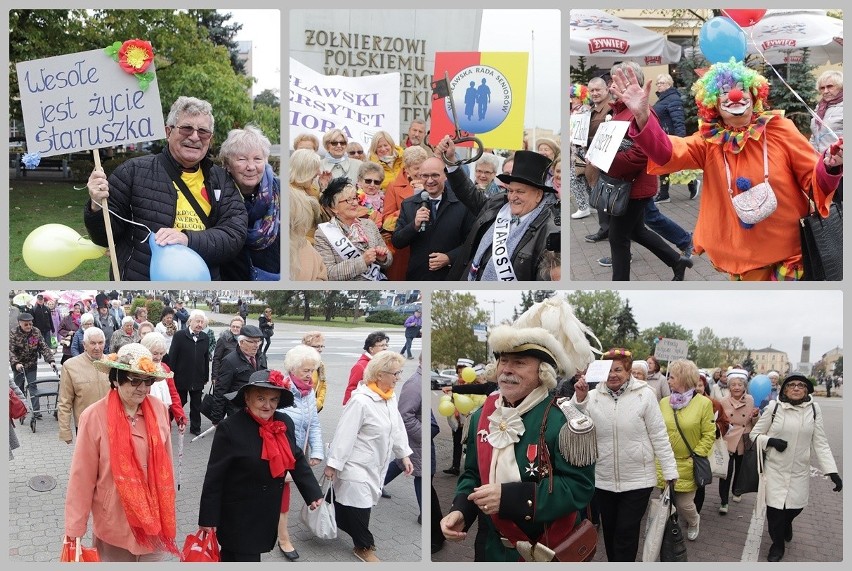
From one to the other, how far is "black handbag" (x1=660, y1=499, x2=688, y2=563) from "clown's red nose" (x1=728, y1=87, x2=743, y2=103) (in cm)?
246

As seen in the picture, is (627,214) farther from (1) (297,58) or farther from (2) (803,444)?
(1) (297,58)

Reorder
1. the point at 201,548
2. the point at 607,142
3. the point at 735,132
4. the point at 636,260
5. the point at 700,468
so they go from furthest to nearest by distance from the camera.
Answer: the point at 636,260, the point at 700,468, the point at 607,142, the point at 735,132, the point at 201,548

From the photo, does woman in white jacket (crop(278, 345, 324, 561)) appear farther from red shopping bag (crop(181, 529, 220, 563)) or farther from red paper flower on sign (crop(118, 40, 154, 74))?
red paper flower on sign (crop(118, 40, 154, 74))

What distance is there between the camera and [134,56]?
203 inches

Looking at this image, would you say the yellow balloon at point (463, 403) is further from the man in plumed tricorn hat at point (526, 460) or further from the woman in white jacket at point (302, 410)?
the woman in white jacket at point (302, 410)

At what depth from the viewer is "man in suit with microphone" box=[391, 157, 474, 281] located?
18.8ft

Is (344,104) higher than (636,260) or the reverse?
higher

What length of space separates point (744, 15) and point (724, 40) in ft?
0.77

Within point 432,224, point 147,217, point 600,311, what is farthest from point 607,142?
point 147,217

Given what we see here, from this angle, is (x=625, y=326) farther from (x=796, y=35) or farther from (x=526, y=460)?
(x=796, y=35)

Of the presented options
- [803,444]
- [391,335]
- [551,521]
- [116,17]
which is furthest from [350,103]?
[116,17]

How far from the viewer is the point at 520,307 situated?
5.17 metres

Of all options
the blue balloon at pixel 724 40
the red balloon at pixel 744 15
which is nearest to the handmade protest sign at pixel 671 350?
the blue balloon at pixel 724 40

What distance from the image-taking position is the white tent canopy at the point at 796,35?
5.62 m
